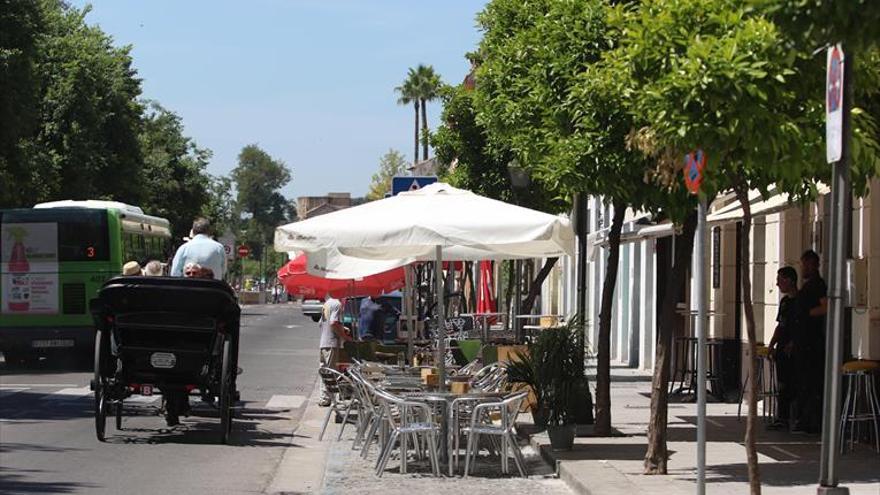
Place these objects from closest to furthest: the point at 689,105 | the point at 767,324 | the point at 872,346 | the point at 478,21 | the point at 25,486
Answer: the point at 689,105, the point at 25,486, the point at 872,346, the point at 767,324, the point at 478,21

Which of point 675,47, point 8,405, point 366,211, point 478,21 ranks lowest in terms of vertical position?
point 8,405

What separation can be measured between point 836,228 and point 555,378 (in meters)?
6.61

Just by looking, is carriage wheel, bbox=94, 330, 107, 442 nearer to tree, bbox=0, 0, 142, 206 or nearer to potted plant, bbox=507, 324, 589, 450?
potted plant, bbox=507, 324, 589, 450

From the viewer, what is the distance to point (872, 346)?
1418cm

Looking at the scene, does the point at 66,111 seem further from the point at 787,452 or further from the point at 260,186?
the point at 260,186

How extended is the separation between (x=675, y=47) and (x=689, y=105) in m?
0.90

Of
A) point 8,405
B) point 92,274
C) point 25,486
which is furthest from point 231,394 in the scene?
point 92,274

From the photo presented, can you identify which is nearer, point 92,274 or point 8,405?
point 8,405

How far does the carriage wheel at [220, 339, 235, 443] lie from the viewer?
14.3 meters

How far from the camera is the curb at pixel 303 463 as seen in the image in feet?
39.7

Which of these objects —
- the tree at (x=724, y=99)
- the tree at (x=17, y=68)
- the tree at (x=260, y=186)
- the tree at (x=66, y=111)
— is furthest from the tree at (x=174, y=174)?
the tree at (x=260, y=186)

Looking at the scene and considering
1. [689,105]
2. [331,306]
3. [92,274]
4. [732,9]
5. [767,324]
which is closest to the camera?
[689,105]

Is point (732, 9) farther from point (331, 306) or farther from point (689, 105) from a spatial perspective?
point (331, 306)

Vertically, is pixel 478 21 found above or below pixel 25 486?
above
